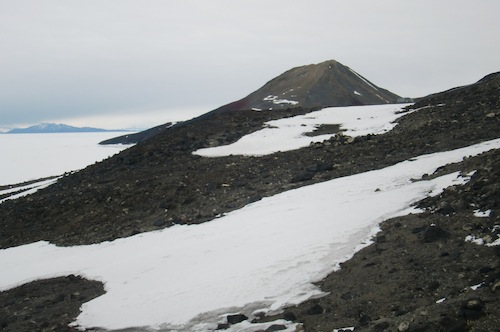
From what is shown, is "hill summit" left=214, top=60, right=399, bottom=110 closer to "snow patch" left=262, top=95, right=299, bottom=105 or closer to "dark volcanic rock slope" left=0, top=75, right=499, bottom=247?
"snow patch" left=262, top=95, right=299, bottom=105

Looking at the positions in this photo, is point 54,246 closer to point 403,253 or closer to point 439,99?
point 403,253

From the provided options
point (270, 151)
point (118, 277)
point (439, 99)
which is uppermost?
point (439, 99)

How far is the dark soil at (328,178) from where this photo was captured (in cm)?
794

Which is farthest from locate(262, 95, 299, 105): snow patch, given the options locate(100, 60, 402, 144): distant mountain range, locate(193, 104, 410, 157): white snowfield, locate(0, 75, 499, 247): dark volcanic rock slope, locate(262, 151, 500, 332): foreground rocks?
locate(262, 151, 500, 332): foreground rocks

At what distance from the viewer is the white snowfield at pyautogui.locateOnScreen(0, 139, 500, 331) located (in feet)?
33.4

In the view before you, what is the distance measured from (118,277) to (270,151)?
1564cm

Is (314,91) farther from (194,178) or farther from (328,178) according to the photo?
(328,178)

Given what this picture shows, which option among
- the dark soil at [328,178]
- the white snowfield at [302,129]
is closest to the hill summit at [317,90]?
the white snowfield at [302,129]

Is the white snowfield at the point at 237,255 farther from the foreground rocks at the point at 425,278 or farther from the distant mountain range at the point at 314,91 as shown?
the distant mountain range at the point at 314,91

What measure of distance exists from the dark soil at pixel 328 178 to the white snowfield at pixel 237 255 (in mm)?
821

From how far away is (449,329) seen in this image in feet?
20.1

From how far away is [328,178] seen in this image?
760 inches

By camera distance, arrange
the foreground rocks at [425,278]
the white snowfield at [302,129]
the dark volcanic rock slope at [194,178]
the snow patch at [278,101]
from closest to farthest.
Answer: the foreground rocks at [425,278] < the dark volcanic rock slope at [194,178] < the white snowfield at [302,129] < the snow patch at [278,101]

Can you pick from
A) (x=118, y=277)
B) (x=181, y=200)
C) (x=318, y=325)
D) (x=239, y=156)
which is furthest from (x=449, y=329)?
(x=239, y=156)
